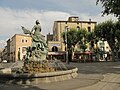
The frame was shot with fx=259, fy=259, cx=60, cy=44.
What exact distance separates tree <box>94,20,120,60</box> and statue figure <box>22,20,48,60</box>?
117ft

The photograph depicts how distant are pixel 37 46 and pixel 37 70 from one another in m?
3.10

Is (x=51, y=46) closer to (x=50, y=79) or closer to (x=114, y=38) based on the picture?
(x=114, y=38)

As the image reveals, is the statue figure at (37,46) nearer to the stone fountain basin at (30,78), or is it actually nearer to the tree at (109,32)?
the stone fountain basin at (30,78)

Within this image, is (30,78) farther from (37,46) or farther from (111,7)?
(111,7)

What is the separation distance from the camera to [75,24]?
80.7 meters

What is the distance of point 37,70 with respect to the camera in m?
16.7

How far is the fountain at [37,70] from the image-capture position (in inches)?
549

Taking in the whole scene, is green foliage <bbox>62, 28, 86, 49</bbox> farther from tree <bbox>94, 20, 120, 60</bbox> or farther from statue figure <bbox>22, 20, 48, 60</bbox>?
statue figure <bbox>22, 20, 48, 60</bbox>

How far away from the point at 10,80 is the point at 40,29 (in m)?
6.39

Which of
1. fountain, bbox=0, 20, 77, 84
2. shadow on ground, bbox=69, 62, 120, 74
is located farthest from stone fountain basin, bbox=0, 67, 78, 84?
shadow on ground, bbox=69, 62, 120, 74

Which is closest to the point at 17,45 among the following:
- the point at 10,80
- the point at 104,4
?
the point at 104,4

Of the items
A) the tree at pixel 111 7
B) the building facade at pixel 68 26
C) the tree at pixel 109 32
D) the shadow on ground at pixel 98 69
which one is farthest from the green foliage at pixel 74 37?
the tree at pixel 111 7

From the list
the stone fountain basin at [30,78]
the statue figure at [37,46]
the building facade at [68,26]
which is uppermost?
the building facade at [68,26]

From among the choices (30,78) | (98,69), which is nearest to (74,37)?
(98,69)
